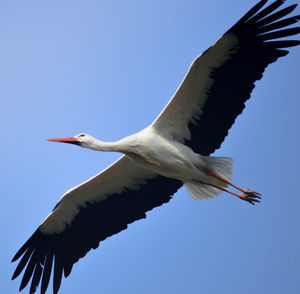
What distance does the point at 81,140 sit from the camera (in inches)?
331

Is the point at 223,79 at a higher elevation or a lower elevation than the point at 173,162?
higher

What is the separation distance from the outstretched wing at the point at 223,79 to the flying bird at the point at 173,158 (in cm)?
1

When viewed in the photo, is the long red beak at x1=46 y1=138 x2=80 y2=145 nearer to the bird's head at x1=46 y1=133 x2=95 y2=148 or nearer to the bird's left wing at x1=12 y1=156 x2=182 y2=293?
the bird's head at x1=46 y1=133 x2=95 y2=148

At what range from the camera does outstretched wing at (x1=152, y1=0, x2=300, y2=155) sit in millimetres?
7754

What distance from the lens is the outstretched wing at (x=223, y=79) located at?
25.4 feet

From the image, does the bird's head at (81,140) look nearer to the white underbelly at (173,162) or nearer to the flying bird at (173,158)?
the flying bird at (173,158)

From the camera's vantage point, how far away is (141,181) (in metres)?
8.98

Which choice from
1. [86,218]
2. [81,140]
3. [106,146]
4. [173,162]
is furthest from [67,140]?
[173,162]

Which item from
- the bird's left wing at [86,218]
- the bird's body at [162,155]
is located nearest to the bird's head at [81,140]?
the bird's body at [162,155]

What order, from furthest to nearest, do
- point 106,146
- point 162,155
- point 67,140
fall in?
1. point 67,140
2. point 106,146
3. point 162,155

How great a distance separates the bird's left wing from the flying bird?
0.01m

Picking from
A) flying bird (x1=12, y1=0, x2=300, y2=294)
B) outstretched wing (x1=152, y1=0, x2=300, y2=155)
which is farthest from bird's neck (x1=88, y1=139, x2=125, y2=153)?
outstretched wing (x1=152, y1=0, x2=300, y2=155)

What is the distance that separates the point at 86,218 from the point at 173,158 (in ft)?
5.91

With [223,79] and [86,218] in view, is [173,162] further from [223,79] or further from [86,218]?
[86,218]
